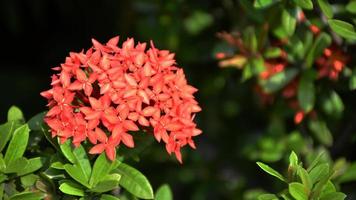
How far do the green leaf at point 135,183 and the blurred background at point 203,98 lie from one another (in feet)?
3.24

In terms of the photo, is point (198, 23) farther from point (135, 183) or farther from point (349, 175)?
point (135, 183)

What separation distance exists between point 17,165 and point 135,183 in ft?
1.11

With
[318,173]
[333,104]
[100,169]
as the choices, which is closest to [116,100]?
[100,169]

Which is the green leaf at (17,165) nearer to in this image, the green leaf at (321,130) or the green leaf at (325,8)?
the green leaf at (325,8)

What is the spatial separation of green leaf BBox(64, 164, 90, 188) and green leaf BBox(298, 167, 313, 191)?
0.58 meters

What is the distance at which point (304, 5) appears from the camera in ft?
7.02

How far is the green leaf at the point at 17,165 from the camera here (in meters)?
1.92

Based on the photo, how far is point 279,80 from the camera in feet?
8.58

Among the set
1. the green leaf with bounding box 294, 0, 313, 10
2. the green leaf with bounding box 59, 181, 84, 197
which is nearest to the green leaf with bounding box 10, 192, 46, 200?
the green leaf with bounding box 59, 181, 84, 197

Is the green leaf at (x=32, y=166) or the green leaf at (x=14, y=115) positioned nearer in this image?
the green leaf at (x=32, y=166)

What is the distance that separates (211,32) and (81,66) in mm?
1423

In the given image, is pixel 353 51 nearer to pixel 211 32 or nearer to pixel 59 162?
pixel 211 32

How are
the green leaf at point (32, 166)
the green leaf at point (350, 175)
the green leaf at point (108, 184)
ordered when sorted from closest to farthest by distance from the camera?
1. the green leaf at point (108, 184)
2. the green leaf at point (32, 166)
3. the green leaf at point (350, 175)

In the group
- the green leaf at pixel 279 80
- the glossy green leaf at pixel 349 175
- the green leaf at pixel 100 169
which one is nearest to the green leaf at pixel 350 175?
the glossy green leaf at pixel 349 175
